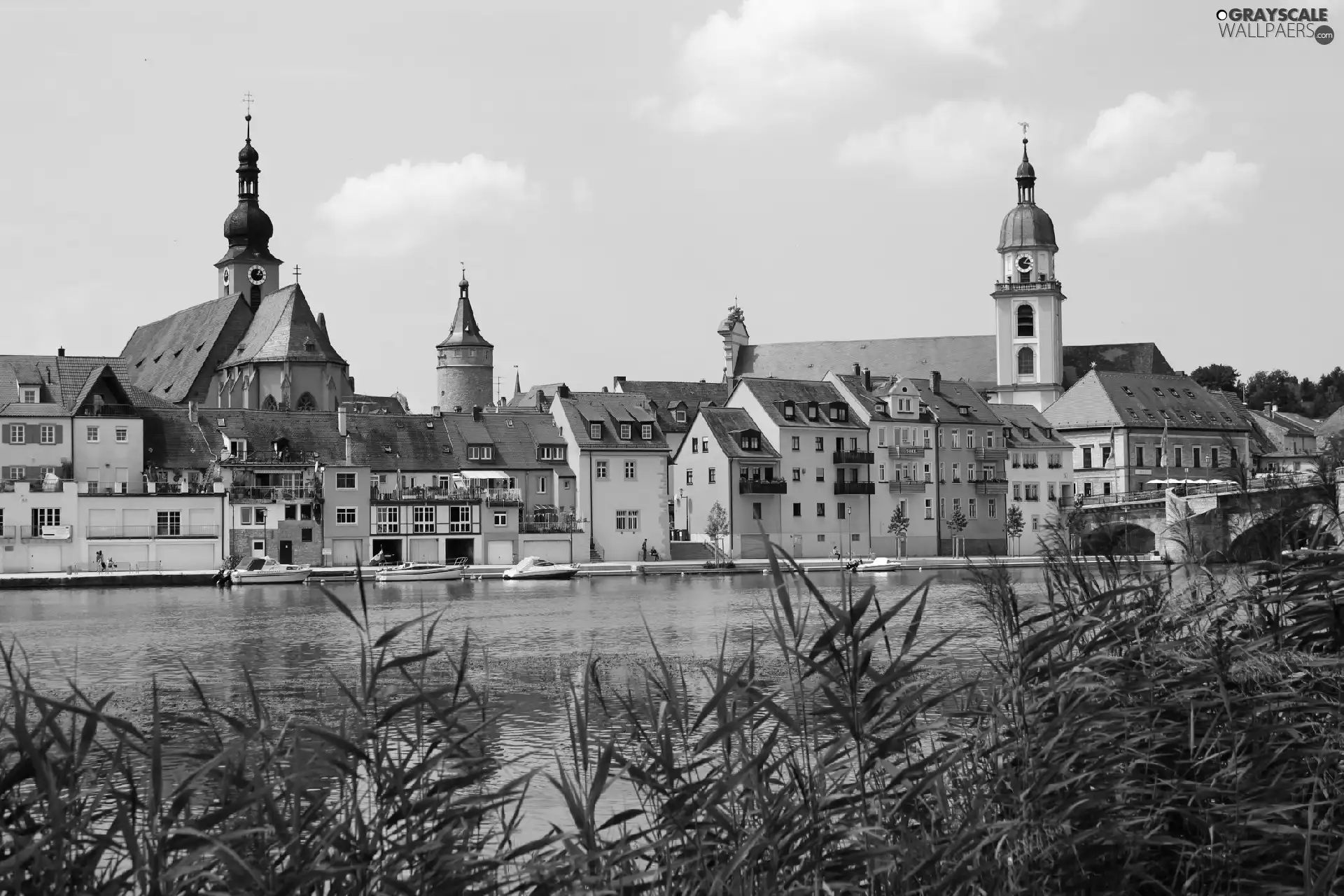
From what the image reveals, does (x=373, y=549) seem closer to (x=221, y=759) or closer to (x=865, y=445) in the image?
(x=865, y=445)

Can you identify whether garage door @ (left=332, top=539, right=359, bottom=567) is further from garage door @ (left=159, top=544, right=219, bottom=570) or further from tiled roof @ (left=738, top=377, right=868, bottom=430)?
tiled roof @ (left=738, top=377, right=868, bottom=430)

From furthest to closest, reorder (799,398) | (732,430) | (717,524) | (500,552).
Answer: (799,398), (732,430), (717,524), (500,552)

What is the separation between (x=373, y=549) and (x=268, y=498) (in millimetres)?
5466

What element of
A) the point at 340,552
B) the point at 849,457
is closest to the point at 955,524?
the point at 849,457

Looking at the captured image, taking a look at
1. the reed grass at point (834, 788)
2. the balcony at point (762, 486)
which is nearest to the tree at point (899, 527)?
the balcony at point (762, 486)

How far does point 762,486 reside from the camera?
9188 cm

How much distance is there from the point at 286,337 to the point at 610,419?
83.2 ft

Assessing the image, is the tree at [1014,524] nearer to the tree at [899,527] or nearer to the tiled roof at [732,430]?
the tree at [899,527]

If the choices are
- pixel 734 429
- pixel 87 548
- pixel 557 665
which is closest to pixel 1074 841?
pixel 557 665

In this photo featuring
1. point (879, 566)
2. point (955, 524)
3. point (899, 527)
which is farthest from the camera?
point (955, 524)

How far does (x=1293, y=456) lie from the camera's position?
114 m

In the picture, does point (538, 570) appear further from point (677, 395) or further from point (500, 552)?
point (677, 395)

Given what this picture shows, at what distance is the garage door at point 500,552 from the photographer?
3285 inches

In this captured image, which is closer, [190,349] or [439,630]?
[439,630]
